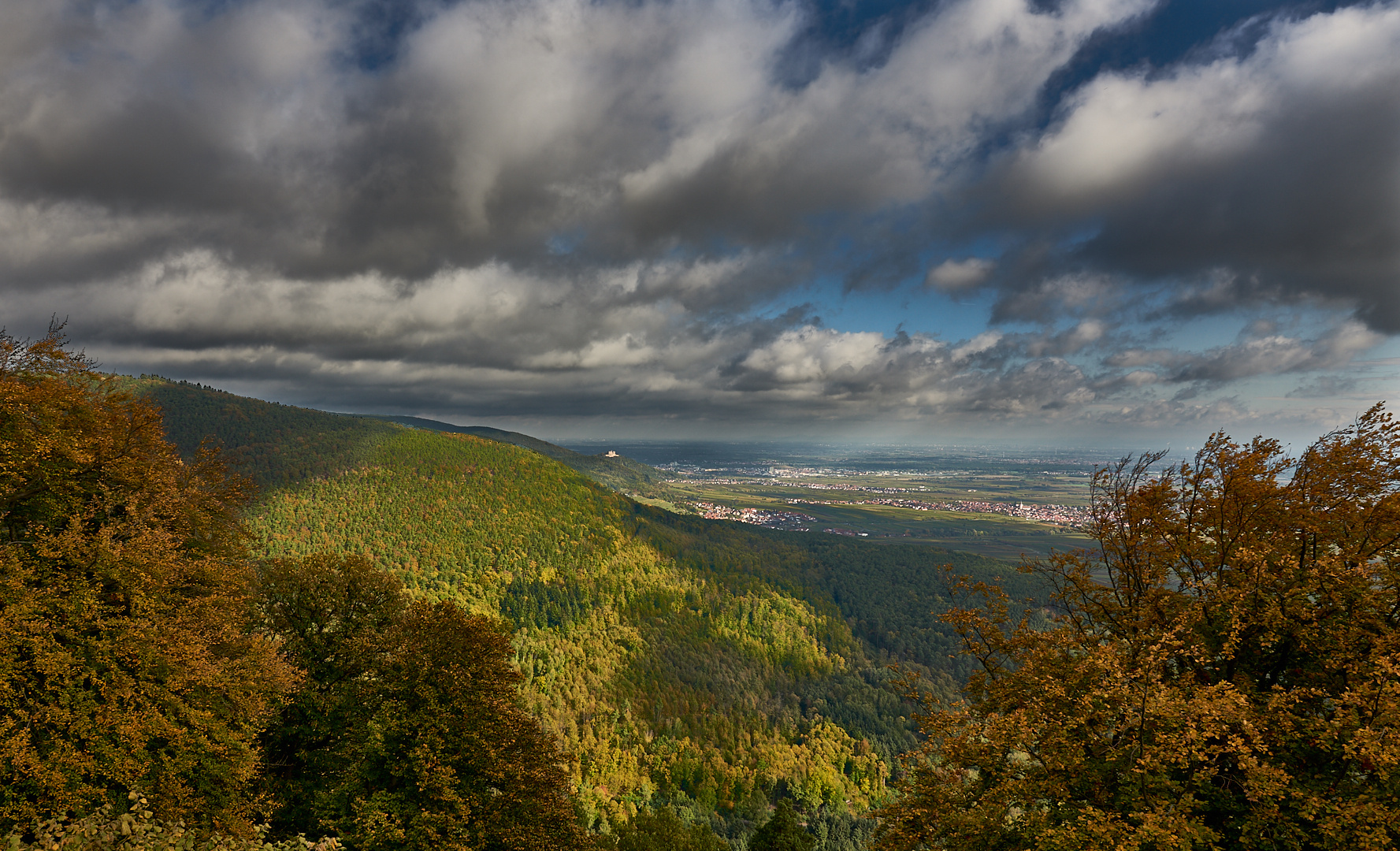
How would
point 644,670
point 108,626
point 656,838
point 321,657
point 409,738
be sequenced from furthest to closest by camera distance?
1. point 644,670
2. point 656,838
3. point 321,657
4. point 409,738
5. point 108,626

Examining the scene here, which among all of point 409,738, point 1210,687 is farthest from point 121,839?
point 1210,687

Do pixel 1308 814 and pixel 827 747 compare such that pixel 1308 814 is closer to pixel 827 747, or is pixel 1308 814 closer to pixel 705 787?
pixel 705 787

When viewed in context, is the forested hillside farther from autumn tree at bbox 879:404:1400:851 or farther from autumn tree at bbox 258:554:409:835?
autumn tree at bbox 879:404:1400:851

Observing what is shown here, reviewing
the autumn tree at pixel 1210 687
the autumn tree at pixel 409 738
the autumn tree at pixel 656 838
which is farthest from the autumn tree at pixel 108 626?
the autumn tree at pixel 1210 687

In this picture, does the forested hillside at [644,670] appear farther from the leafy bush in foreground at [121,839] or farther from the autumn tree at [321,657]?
the leafy bush in foreground at [121,839]

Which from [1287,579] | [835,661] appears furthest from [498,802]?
[835,661]

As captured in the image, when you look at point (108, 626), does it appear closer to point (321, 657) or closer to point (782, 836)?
point (321, 657)

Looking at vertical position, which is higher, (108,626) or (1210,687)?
(1210,687)
